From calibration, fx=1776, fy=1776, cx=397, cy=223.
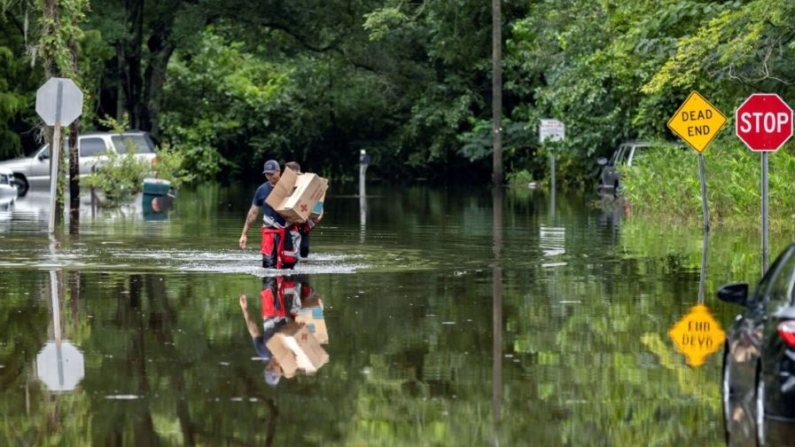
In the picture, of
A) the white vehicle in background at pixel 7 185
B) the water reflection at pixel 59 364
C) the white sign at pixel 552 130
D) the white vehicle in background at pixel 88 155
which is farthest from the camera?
the white sign at pixel 552 130

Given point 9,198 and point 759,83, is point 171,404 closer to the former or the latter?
point 759,83

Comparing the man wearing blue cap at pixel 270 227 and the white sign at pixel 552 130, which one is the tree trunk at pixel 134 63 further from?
the man wearing blue cap at pixel 270 227

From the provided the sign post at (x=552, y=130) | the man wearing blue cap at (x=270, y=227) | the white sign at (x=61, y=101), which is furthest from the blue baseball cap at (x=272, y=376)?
the sign post at (x=552, y=130)

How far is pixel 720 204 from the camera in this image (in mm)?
29875

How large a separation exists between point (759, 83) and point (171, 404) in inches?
942

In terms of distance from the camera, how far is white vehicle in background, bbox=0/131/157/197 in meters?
45.2

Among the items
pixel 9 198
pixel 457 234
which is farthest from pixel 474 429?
pixel 9 198

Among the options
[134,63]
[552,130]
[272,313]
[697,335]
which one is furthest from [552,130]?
[697,335]

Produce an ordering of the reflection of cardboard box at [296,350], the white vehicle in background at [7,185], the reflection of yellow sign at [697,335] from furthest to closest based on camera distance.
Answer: the white vehicle in background at [7,185]
the reflection of yellow sign at [697,335]
the reflection of cardboard box at [296,350]

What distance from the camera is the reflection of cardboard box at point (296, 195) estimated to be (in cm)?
2008

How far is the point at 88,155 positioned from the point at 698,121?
2383cm

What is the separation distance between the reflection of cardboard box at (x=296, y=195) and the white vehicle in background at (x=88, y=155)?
24.1 meters

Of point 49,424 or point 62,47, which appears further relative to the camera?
point 62,47

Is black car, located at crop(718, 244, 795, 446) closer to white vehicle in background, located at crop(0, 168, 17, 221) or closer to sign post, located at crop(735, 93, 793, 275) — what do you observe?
sign post, located at crop(735, 93, 793, 275)
